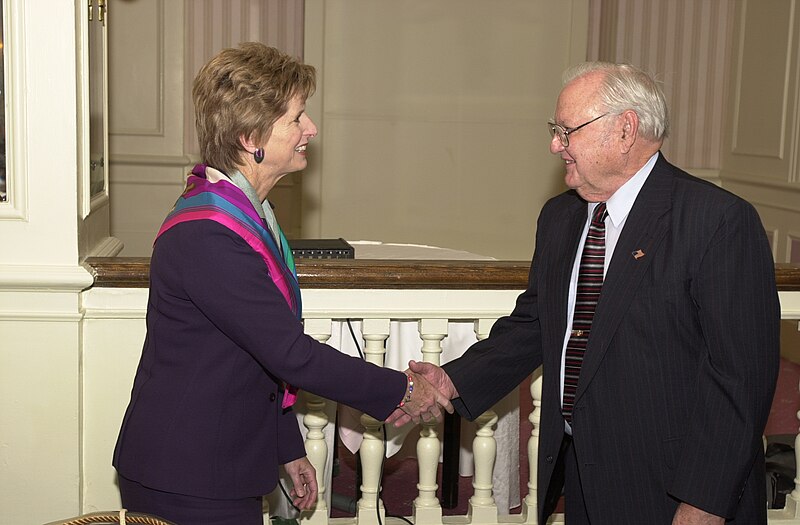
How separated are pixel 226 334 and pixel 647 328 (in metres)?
0.88

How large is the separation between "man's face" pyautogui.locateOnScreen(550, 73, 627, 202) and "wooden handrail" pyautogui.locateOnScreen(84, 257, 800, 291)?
1.76 ft

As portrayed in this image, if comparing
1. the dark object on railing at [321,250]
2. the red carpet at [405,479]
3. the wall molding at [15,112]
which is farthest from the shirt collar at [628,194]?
the red carpet at [405,479]

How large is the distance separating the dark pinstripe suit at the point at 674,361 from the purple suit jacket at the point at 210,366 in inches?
23.0

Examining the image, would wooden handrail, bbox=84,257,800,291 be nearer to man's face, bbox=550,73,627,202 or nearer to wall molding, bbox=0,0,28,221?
wall molding, bbox=0,0,28,221

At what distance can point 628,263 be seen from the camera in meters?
2.16

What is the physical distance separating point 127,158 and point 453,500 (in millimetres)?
3696

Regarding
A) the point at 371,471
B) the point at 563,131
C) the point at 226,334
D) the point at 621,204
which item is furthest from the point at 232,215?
the point at 371,471

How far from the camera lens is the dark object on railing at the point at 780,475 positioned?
3369 mm

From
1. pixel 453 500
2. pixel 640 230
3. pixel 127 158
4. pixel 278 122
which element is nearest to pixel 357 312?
pixel 278 122

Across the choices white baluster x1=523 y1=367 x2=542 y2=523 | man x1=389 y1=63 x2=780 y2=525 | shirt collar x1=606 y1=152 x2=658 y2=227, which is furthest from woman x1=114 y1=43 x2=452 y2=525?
white baluster x1=523 y1=367 x2=542 y2=523

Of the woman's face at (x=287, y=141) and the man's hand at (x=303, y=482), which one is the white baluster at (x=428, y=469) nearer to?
the man's hand at (x=303, y=482)

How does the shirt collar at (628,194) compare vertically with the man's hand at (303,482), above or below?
above

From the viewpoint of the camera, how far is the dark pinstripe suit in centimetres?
203

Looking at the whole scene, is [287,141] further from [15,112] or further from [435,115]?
[435,115]
